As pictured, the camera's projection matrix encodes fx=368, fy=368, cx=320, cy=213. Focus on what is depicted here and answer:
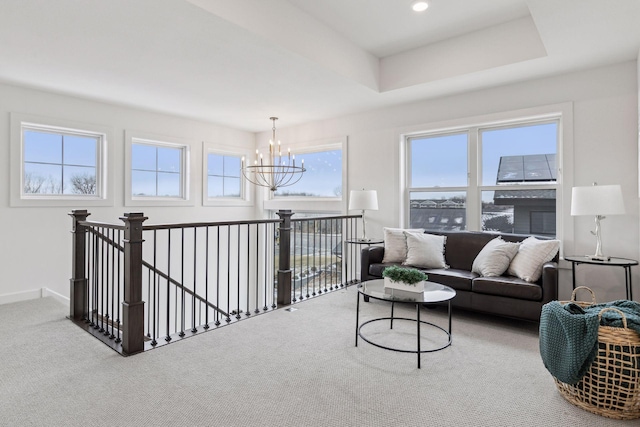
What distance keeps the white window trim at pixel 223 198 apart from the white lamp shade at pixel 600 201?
4868mm

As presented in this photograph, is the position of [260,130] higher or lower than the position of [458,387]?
higher

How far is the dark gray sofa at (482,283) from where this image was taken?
120 inches

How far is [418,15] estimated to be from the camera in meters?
3.27

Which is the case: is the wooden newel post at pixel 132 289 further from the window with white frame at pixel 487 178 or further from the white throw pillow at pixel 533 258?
the window with white frame at pixel 487 178

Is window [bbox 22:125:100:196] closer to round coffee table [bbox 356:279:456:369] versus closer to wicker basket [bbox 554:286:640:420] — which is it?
round coffee table [bbox 356:279:456:369]

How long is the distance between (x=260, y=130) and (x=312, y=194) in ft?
5.05

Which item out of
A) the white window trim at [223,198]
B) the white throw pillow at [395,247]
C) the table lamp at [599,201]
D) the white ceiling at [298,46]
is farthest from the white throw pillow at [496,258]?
the white window trim at [223,198]

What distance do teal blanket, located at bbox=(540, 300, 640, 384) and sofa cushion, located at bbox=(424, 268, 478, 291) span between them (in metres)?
A: 1.33

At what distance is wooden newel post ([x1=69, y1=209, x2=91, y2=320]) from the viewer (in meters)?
3.32

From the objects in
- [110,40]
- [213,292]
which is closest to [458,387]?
[110,40]

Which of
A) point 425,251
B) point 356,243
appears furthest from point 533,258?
point 356,243

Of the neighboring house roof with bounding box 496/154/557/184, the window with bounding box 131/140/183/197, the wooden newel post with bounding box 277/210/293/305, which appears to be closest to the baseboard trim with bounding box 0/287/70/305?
the window with bounding box 131/140/183/197

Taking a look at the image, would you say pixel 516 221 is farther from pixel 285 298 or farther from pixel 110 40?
pixel 110 40

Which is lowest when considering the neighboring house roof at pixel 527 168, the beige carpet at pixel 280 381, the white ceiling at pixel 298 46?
the beige carpet at pixel 280 381
